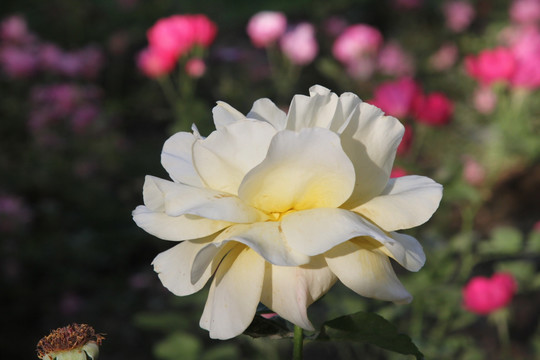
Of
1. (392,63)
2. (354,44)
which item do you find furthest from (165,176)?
(392,63)

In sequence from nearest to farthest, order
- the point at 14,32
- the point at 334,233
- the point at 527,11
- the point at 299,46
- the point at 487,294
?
1. the point at 334,233
2. the point at 487,294
3. the point at 299,46
4. the point at 14,32
5. the point at 527,11

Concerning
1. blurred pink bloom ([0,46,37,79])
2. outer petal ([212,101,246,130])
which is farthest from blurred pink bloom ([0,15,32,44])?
outer petal ([212,101,246,130])

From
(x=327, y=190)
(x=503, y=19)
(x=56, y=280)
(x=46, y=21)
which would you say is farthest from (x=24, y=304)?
(x=503, y=19)

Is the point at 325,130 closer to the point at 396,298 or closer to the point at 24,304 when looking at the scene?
the point at 396,298

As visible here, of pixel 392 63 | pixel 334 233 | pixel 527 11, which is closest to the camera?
pixel 334 233

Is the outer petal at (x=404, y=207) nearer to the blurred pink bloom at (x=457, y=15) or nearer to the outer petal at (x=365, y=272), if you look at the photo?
the outer petal at (x=365, y=272)

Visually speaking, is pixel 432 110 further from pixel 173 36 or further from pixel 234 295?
pixel 234 295

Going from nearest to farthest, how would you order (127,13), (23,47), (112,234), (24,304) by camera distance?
1. (24,304)
2. (112,234)
3. (23,47)
4. (127,13)
